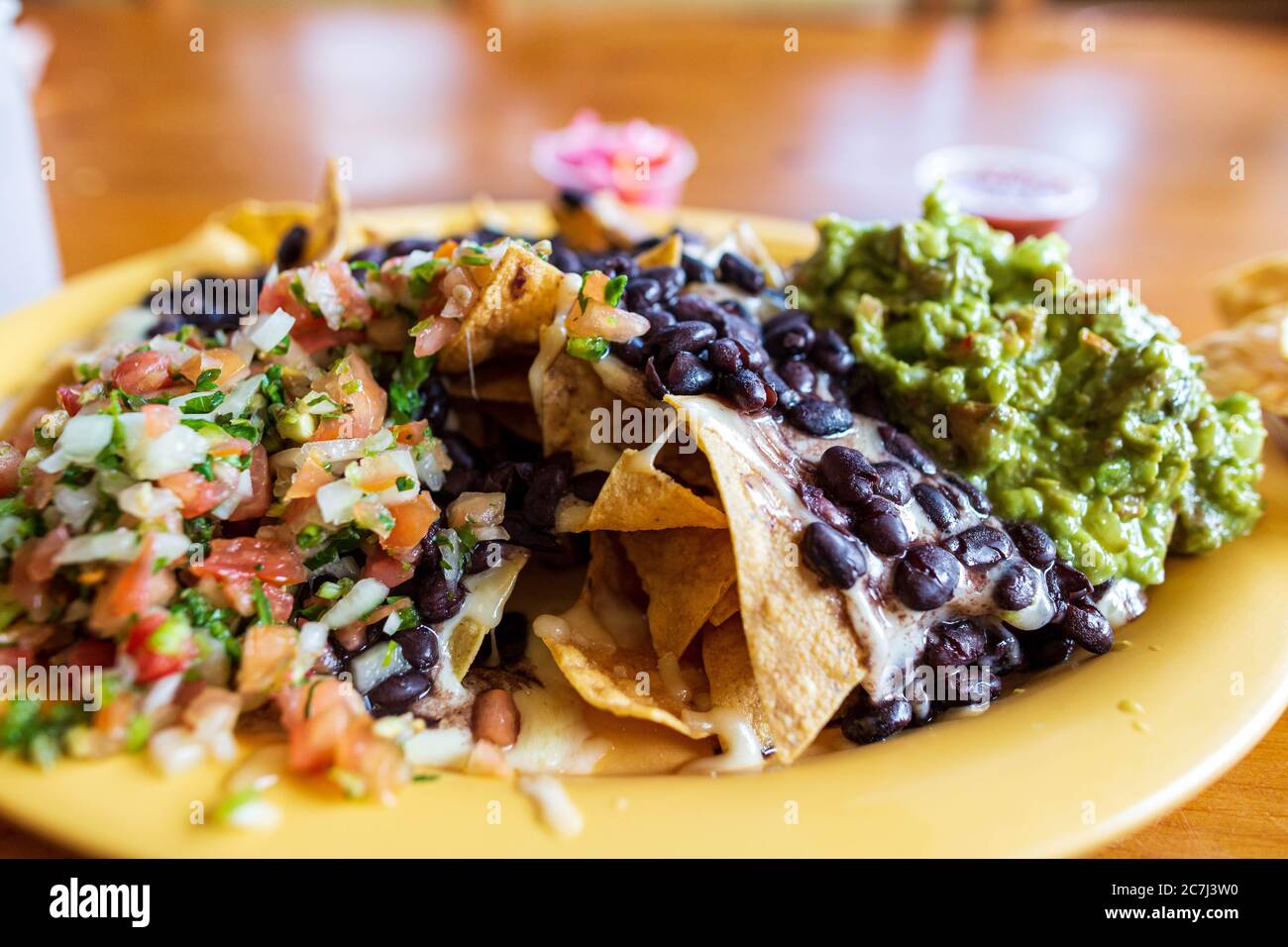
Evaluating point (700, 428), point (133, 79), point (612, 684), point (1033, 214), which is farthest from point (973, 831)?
point (133, 79)

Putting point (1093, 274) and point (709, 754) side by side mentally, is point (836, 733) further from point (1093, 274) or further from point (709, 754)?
point (1093, 274)

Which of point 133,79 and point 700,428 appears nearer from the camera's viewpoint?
point 700,428

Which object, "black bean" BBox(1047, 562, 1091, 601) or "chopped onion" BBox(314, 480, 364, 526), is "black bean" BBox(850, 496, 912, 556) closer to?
"black bean" BBox(1047, 562, 1091, 601)

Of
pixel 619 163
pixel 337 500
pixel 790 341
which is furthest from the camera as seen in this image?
pixel 619 163

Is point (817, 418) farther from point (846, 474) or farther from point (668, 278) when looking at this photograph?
point (668, 278)

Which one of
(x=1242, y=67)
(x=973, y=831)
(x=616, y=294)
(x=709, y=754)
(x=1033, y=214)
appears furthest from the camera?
(x=1242, y=67)

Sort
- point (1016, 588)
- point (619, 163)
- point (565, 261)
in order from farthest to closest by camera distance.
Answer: point (619, 163) → point (565, 261) → point (1016, 588)

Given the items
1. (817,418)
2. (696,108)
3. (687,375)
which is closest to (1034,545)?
(817,418)
